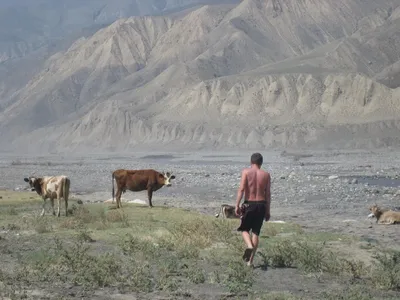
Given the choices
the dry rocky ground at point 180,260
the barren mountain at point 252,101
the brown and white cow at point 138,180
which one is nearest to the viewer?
the dry rocky ground at point 180,260

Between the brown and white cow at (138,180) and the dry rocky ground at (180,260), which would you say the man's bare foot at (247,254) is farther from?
the brown and white cow at (138,180)

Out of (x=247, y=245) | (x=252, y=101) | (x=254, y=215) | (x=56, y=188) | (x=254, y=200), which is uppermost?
(x=252, y=101)

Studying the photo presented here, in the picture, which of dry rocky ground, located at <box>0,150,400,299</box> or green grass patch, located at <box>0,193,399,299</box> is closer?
dry rocky ground, located at <box>0,150,400,299</box>

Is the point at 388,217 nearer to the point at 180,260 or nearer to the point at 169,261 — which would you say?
the point at 180,260

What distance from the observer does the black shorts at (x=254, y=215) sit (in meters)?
10.9

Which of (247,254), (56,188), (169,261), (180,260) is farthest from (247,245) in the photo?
(56,188)

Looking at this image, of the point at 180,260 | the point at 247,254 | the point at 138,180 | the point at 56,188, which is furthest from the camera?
the point at 138,180

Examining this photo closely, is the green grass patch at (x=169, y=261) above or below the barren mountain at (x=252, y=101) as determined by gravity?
below

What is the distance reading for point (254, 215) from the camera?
10.9 m

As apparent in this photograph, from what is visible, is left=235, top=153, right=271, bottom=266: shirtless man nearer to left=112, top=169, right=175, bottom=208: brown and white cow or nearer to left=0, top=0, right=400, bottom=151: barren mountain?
left=112, top=169, right=175, bottom=208: brown and white cow

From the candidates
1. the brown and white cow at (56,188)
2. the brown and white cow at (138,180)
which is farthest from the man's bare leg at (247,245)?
the brown and white cow at (138,180)

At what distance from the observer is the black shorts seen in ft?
35.8

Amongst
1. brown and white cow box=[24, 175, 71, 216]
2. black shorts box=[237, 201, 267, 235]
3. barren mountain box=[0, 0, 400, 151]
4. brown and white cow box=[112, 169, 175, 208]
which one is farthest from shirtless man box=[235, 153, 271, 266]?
barren mountain box=[0, 0, 400, 151]

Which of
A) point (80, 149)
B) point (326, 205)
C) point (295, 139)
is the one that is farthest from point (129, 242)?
point (80, 149)
